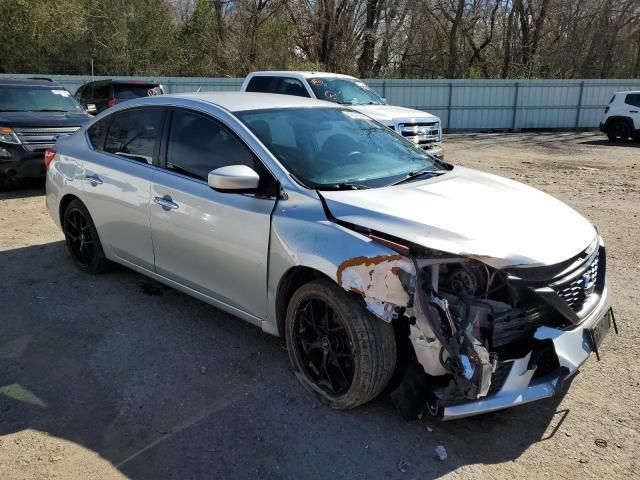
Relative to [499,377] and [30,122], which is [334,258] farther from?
[30,122]

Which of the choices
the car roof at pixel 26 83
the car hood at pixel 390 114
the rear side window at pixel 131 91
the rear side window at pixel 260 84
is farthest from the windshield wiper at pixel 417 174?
the rear side window at pixel 131 91

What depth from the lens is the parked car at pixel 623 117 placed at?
58.1 ft

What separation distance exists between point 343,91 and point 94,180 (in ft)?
23.8

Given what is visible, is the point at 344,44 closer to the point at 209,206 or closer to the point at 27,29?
the point at 27,29

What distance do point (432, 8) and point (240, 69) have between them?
A: 10775mm

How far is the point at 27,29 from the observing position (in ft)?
83.6

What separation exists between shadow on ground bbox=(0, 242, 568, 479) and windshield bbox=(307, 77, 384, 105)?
7.21m

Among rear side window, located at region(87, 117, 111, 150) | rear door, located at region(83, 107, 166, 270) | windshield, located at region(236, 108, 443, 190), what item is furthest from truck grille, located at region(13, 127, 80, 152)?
windshield, located at region(236, 108, 443, 190)

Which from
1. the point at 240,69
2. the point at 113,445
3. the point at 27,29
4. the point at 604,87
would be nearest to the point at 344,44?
the point at 240,69

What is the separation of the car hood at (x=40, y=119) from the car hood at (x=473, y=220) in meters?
7.32

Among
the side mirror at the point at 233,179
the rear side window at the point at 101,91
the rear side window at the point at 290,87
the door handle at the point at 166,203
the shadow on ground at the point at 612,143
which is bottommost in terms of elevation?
the shadow on ground at the point at 612,143

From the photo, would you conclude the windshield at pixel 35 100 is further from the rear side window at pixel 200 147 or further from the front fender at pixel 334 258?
the front fender at pixel 334 258

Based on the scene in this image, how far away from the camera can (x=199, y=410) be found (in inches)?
129

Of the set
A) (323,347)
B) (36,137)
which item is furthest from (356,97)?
(323,347)
